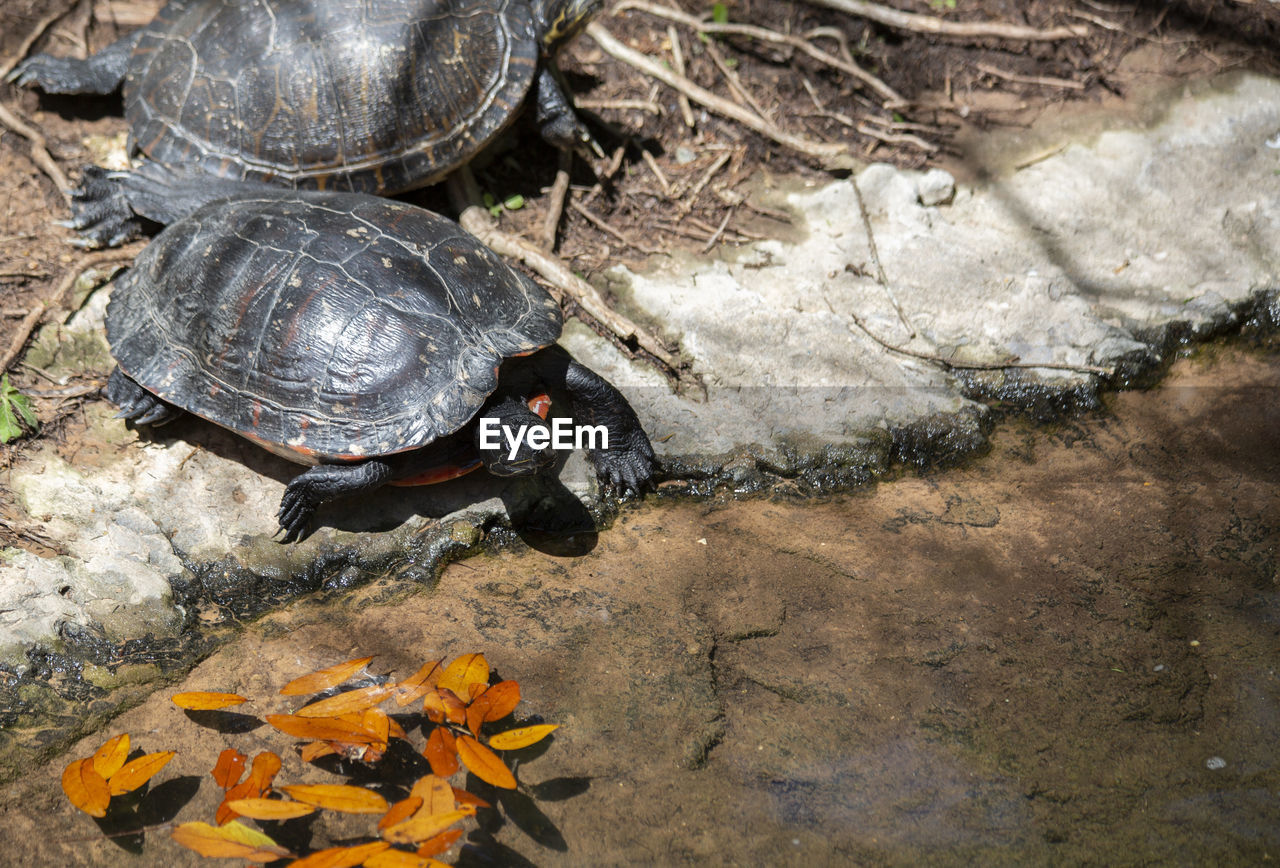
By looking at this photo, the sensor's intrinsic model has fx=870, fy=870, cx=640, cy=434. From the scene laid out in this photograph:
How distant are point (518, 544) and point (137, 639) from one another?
4.55ft

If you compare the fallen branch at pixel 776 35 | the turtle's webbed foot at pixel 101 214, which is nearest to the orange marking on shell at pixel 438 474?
the turtle's webbed foot at pixel 101 214

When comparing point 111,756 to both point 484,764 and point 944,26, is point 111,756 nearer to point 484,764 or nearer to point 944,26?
point 484,764

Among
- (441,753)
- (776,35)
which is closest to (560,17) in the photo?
(776,35)

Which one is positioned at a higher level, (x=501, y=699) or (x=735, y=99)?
(x=735, y=99)

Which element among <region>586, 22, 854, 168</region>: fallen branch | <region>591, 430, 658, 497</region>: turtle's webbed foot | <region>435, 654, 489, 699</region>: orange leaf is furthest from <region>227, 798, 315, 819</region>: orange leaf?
<region>586, 22, 854, 168</region>: fallen branch

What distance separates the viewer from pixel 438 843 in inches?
93.7

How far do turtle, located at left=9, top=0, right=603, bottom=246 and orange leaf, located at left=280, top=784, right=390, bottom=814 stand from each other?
3.09m

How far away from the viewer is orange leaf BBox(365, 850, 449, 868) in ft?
7.57

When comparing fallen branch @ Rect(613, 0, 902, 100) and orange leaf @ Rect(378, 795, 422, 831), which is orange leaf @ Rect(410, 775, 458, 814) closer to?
orange leaf @ Rect(378, 795, 422, 831)

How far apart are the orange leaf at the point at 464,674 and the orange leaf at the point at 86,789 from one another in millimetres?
982

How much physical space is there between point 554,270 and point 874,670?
8.42 ft

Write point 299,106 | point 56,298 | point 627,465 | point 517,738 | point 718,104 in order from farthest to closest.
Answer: point 718,104 < point 299,106 < point 56,298 < point 627,465 < point 517,738

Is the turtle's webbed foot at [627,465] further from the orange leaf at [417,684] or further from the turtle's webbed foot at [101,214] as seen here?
the turtle's webbed foot at [101,214]

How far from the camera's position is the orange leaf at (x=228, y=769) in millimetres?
2568
